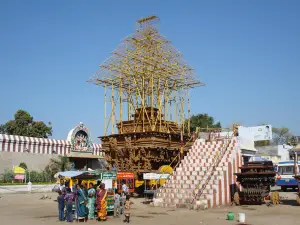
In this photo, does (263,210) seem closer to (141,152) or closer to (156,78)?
(141,152)

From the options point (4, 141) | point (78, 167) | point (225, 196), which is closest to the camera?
point (225, 196)

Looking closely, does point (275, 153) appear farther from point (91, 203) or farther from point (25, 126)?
point (91, 203)

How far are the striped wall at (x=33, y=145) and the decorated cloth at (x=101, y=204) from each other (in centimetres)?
2076

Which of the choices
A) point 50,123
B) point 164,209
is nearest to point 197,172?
point 164,209

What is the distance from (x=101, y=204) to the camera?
1376 centimetres

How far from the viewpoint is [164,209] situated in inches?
677

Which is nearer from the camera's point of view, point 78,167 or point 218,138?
point 218,138

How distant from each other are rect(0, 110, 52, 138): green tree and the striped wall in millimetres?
16891

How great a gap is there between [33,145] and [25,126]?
61.7 feet

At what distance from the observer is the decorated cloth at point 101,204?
44.9ft

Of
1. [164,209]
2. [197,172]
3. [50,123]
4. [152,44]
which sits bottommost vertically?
[164,209]

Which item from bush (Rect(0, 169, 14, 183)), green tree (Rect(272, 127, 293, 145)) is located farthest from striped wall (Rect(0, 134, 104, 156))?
green tree (Rect(272, 127, 293, 145))

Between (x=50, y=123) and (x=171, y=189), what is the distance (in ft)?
139

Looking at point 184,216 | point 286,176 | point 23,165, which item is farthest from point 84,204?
point 23,165
